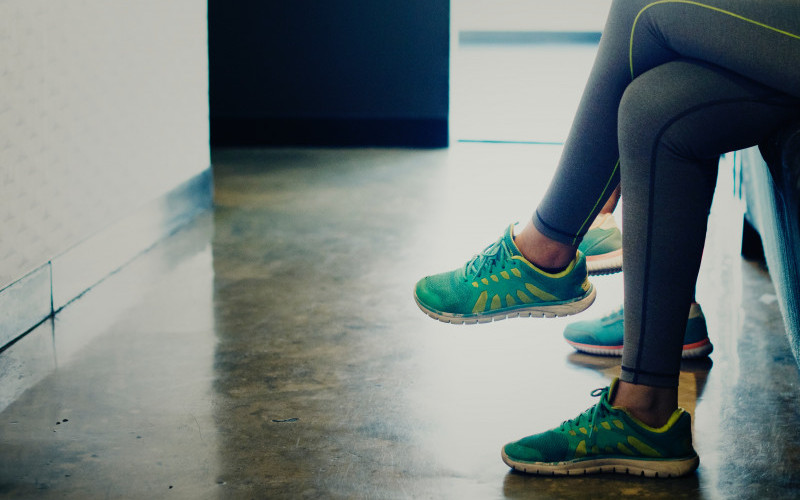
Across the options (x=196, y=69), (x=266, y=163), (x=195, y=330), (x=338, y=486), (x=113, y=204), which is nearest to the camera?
(x=338, y=486)

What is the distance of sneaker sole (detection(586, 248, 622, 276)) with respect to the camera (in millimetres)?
1479

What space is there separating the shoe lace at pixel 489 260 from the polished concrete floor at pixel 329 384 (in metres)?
0.23

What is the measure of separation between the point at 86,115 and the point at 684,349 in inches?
56.8

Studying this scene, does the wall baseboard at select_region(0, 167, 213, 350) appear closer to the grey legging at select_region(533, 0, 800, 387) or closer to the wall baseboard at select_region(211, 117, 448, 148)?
the grey legging at select_region(533, 0, 800, 387)

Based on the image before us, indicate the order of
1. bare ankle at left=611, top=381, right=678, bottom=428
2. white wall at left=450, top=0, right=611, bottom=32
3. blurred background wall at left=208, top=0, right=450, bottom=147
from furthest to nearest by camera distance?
1. white wall at left=450, top=0, right=611, bottom=32
2. blurred background wall at left=208, top=0, right=450, bottom=147
3. bare ankle at left=611, top=381, right=678, bottom=428

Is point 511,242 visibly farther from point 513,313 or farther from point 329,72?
point 329,72

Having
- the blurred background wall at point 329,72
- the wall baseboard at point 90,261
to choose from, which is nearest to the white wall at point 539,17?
the blurred background wall at point 329,72

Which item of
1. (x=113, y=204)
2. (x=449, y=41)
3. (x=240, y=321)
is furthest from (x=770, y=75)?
(x=449, y=41)

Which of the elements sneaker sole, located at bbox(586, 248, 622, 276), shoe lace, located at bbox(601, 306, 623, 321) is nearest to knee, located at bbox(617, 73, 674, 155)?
sneaker sole, located at bbox(586, 248, 622, 276)

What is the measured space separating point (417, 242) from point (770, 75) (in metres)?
1.55

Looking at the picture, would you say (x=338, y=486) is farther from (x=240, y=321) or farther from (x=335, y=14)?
(x=335, y=14)

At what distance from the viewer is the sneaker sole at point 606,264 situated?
148cm

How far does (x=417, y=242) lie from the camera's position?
2496mm

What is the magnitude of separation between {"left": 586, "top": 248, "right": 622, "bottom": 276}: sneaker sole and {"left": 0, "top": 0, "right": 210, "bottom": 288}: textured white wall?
1.11 m
